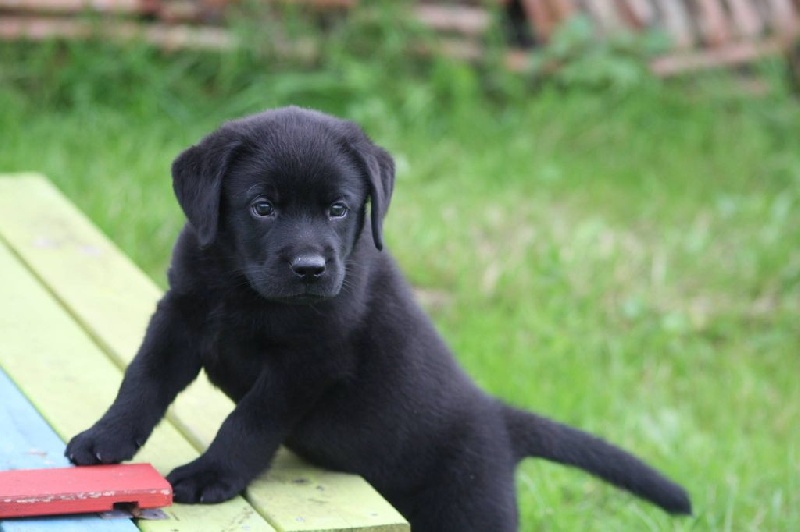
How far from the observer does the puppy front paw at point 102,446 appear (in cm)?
275

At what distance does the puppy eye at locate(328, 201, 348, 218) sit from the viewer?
2795mm

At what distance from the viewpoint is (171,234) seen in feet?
17.3

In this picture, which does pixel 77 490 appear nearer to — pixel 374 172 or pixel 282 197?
pixel 282 197

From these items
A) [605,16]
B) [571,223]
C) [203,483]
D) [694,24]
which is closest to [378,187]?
[203,483]

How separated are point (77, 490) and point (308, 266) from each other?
60 cm

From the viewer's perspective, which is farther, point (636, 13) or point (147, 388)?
point (636, 13)

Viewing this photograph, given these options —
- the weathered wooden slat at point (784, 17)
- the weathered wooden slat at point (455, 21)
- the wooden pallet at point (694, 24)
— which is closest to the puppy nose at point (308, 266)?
the weathered wooden slat at point (455, 21)

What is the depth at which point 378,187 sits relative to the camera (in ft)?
9.53

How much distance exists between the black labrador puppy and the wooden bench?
0.26 feet

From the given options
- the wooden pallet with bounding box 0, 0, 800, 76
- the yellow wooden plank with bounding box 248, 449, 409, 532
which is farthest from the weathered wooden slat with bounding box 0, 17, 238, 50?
the yellow wooden plank with bounding box 248, 449, 409, 532

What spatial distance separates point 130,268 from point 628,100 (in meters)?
3.61

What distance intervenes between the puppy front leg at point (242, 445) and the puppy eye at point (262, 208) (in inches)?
12.6

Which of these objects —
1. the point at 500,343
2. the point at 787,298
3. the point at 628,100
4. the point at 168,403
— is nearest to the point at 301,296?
the point at 168,403

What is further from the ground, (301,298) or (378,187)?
(378,187)
